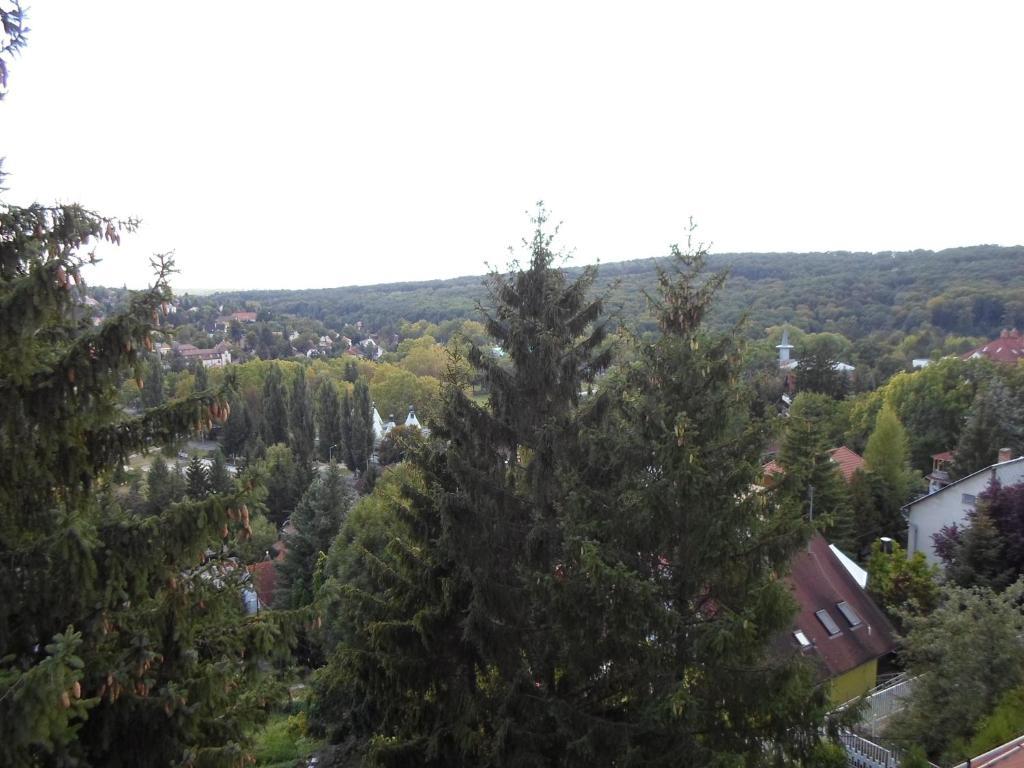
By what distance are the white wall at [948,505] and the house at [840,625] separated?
312 inches

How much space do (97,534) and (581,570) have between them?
398 cm

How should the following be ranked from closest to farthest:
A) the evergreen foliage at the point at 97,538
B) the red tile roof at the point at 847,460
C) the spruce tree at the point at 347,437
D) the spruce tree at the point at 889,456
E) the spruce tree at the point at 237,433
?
1. the evergreen foliage at the point at 97,538
2. the spruce tree at the point at 889,456
3. the red tile roof at the point at 847,460
4. the spruce tree at the point at 347,437
5. the spruce tree at the point at 237,433

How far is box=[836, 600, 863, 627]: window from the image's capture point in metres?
15.7

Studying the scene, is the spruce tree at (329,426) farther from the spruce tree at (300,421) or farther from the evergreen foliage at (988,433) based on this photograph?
the evergreen foliage at (988,433)

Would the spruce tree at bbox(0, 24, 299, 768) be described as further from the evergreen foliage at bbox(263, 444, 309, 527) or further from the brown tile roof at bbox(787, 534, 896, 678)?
the evergreen foliage at bbox(263, 444, 309, 527)

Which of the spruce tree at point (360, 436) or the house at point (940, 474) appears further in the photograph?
the spruce tree at point (360, 436)

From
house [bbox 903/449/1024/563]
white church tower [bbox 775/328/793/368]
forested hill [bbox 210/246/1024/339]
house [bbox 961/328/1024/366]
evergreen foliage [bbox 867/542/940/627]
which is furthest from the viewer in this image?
forested hill [bbox 210/246/1024/339]

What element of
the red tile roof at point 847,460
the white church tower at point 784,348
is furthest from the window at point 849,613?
the white church tower at point 784,348

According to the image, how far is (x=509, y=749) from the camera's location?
7.52 m

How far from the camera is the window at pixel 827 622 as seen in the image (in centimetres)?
1513

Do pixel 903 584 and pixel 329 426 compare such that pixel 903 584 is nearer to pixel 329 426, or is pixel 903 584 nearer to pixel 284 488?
pixel 284 488

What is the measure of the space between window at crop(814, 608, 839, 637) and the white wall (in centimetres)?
926

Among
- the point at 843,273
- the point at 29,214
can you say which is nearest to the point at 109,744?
the point at 29,214

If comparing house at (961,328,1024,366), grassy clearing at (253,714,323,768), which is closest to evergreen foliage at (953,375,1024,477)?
house at (961,328,1024,366)
